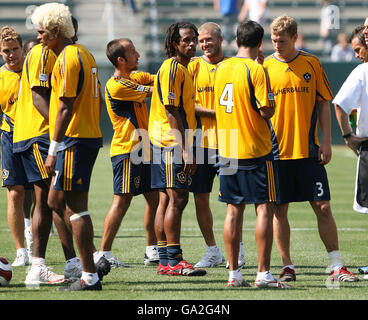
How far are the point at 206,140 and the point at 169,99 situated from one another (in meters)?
1.03

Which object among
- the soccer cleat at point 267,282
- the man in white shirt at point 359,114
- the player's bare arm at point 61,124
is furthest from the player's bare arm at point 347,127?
the player's bare arm at point 61,124

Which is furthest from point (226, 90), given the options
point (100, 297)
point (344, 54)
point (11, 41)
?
point (344, 54)

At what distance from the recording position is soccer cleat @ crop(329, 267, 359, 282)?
694 centimetres

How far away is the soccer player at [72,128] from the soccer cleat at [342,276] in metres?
2.09

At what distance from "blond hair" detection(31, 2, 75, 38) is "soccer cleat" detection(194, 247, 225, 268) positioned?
283cm

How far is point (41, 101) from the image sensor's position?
Result: 6680 millimetres

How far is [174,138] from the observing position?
291 inches

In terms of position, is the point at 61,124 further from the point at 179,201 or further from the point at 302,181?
the point at 302,181

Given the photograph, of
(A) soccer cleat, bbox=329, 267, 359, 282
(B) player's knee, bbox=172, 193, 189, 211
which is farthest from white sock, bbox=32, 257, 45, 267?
(A) soccer cleat, bbox=329, 267, 359, 282

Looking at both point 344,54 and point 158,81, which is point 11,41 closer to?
point 158,81

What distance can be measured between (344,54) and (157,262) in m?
20.2

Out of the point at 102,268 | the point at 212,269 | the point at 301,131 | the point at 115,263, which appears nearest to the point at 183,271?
the point at 212,269

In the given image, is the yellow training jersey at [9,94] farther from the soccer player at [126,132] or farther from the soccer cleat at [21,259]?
the soccer cleat at [21,259]

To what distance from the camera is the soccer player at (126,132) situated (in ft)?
26.0
